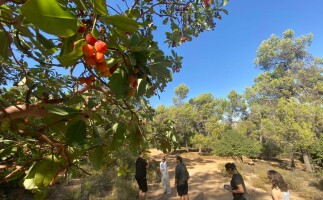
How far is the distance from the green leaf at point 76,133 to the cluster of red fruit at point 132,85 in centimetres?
22

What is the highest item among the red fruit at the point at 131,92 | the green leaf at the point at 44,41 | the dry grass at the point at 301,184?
the green leaf at the point at 44,41

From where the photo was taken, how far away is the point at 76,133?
35.1 inches

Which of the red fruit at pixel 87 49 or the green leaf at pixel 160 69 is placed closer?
the red fruit at pixel 87 49

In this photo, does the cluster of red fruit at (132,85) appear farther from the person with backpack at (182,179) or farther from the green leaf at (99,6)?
the person with backpack at (182,179)

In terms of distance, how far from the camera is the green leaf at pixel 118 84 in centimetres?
87

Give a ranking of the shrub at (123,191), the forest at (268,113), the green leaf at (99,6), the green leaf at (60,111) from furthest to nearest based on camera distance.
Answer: the forest at (268,113), the shrub at (123,191), the green leaf at (60,111), the green leaf at (99,6)

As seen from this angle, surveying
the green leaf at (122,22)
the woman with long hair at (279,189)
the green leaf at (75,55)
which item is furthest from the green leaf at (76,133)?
the woman with long hair at (279,189)

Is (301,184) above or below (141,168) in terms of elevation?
below

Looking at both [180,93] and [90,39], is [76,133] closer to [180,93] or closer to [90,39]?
[90,39]

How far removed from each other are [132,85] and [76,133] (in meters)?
0.29

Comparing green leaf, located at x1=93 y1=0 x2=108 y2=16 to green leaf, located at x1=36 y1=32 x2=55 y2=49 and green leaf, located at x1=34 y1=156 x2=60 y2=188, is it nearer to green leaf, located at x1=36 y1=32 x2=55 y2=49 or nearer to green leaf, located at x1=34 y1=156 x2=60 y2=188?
green leaf, located at x1=36 y1=32 x2=55 y2=49

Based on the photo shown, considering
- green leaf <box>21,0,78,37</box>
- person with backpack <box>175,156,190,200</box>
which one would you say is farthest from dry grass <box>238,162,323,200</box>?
green leaf <box>21,0,78,37</box>

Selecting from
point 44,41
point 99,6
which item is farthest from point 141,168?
point 99,6

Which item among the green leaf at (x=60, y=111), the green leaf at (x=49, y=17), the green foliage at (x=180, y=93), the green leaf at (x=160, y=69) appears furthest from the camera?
the green foliage at (x=180, y=93)
